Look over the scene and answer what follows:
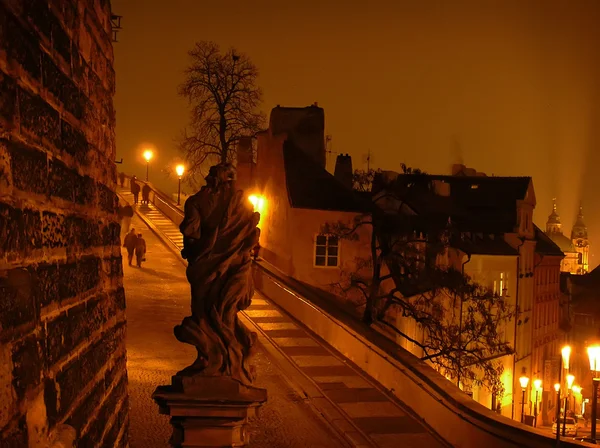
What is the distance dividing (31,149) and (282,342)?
17.3m

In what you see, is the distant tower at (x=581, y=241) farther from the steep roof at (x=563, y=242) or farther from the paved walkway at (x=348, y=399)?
the paved walkway at (x=348, y=399)

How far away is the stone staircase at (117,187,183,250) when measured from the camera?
38.9 metres

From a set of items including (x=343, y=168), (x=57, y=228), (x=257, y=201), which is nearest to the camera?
(x=57, y=228)

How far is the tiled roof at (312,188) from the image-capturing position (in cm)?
3541

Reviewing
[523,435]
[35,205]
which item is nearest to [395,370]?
[523,435]

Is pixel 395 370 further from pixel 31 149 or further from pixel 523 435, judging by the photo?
pixel 31 149

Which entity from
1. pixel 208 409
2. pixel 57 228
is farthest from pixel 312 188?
pixel 57 228

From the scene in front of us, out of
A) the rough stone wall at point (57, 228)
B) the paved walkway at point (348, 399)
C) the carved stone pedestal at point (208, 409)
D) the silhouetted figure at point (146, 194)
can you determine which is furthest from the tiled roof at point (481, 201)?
the rough stone wall at point (57, 228)

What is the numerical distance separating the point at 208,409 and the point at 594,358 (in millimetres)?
8398

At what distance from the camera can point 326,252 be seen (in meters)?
35.1

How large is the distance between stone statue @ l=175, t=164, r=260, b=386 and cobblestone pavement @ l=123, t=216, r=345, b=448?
13.0 feet

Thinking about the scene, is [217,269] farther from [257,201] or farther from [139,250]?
[257,201]

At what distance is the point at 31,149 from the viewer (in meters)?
2.96

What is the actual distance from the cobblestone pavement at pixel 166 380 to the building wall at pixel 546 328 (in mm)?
31133
